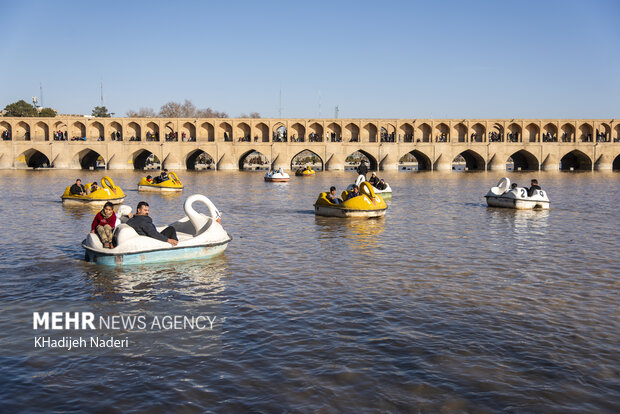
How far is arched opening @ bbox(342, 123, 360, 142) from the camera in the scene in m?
67.6

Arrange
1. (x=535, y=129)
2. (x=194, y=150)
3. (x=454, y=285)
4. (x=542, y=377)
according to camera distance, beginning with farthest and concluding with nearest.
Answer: (x=535, y=129), (x=194, y=150), (x=454, y=285), (x=542, y=377)

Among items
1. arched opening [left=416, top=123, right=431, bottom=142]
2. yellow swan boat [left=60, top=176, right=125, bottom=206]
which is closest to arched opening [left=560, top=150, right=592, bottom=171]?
arched opening [left=416, top=123, right=431, bottom=142]

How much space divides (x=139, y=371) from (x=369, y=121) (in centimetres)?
6170

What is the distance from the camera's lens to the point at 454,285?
34.4ft

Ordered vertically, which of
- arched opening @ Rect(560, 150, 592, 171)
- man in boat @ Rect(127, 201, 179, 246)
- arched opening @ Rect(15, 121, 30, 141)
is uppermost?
arched opening @ Rect(15, 121, 30, 141)

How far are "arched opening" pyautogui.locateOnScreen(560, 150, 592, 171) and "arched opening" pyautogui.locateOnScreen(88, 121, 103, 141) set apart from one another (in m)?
55.2

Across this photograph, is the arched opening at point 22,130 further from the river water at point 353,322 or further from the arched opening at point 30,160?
the river water at point 353,322

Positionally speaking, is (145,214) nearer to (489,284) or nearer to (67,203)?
(489,284)

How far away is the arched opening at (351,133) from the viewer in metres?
67.6

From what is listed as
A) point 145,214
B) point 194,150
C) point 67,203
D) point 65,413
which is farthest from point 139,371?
point 194,150

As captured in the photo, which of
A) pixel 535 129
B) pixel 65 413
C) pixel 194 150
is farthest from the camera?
pixel 535 129

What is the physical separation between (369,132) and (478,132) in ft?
44.7

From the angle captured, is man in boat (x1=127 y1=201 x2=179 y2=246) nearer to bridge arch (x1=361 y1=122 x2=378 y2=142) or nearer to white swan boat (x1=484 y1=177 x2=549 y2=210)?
white swan boat (x1=484 y1=177 x2=549 y2=210)

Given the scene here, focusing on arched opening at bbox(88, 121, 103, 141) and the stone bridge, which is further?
arched opening at bbox(88, 121, 103, 141)
